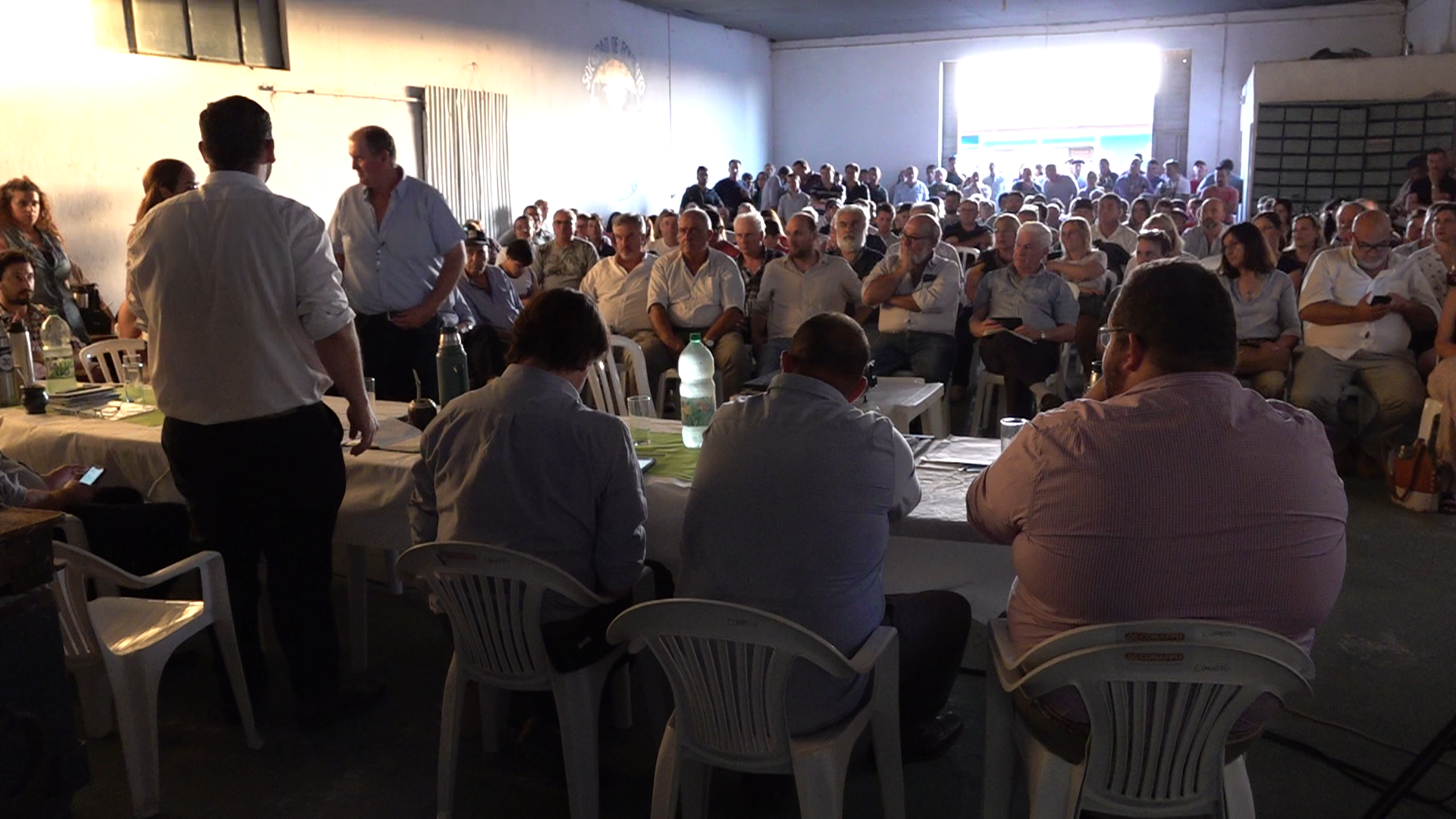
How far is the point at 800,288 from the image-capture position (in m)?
5.63

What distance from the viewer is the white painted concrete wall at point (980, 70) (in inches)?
571

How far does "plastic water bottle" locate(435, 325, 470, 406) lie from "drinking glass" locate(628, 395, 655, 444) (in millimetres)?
504

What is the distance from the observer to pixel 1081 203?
8477mm

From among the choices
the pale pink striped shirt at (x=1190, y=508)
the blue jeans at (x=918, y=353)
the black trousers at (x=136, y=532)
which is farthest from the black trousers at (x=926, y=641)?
the blue jeans at (x=918, y=353)

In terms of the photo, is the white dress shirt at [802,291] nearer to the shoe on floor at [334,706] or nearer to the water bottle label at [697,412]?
the water bottle label at [697,412]

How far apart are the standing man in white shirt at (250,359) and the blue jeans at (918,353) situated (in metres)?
3.26

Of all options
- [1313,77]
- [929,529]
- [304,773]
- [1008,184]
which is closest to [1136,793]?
[929,529]

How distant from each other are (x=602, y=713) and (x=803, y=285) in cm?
324

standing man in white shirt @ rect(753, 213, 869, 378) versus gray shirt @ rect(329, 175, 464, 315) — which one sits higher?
Result: gray shirt @ rect(329, 175, 464, 315)

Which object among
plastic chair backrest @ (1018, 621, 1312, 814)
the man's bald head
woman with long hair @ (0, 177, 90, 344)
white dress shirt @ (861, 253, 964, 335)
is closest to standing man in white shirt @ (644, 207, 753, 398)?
white dress shirt @ (861, 253, 964, 335)

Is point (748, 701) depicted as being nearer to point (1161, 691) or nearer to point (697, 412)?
point (1161, 691)

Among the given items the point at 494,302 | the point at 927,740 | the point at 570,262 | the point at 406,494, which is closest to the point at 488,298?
the point at 494,302

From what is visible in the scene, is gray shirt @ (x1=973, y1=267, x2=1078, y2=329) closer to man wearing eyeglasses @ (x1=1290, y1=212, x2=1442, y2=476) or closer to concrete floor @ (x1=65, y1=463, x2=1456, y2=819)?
man wearing eyeglasses @ (x1=1290, y1=212, x2=1442, y2=476)

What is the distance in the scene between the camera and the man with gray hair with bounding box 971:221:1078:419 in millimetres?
5324
